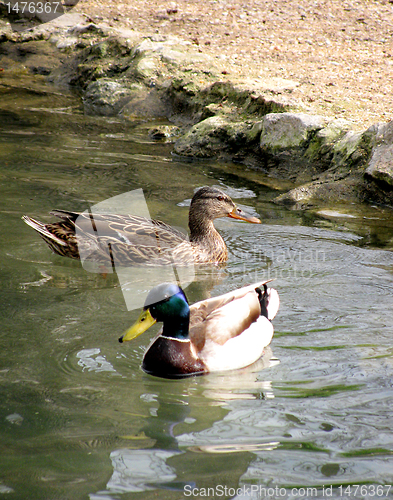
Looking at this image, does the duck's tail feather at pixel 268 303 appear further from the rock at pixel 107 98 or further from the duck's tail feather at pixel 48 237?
the rock at pixel 107 98

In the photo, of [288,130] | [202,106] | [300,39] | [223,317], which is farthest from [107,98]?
[223,317]

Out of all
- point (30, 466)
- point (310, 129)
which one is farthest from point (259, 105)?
point (30, 466)

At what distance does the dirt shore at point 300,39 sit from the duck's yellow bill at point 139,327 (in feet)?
18.7

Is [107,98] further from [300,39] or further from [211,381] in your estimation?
[211,381]

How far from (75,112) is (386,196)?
6513 millimetres

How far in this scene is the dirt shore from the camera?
9.62 metres

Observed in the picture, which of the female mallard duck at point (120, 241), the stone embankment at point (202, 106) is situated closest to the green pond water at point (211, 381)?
the female mallard duck at point (120, 241)

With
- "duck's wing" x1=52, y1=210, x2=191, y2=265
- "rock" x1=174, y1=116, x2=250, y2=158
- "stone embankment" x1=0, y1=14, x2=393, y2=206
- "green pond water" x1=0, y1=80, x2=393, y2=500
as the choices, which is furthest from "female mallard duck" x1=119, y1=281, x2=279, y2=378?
"rock" x1=174, y1=116, x2=250, y2=158

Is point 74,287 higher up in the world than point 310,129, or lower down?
lower down

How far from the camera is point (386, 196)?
7.35 metres

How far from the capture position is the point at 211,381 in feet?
12.8

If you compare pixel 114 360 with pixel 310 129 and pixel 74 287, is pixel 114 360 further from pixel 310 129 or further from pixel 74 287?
pixel 310 129

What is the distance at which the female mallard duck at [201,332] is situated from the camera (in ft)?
12.7

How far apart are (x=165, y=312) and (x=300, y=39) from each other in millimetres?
10324
